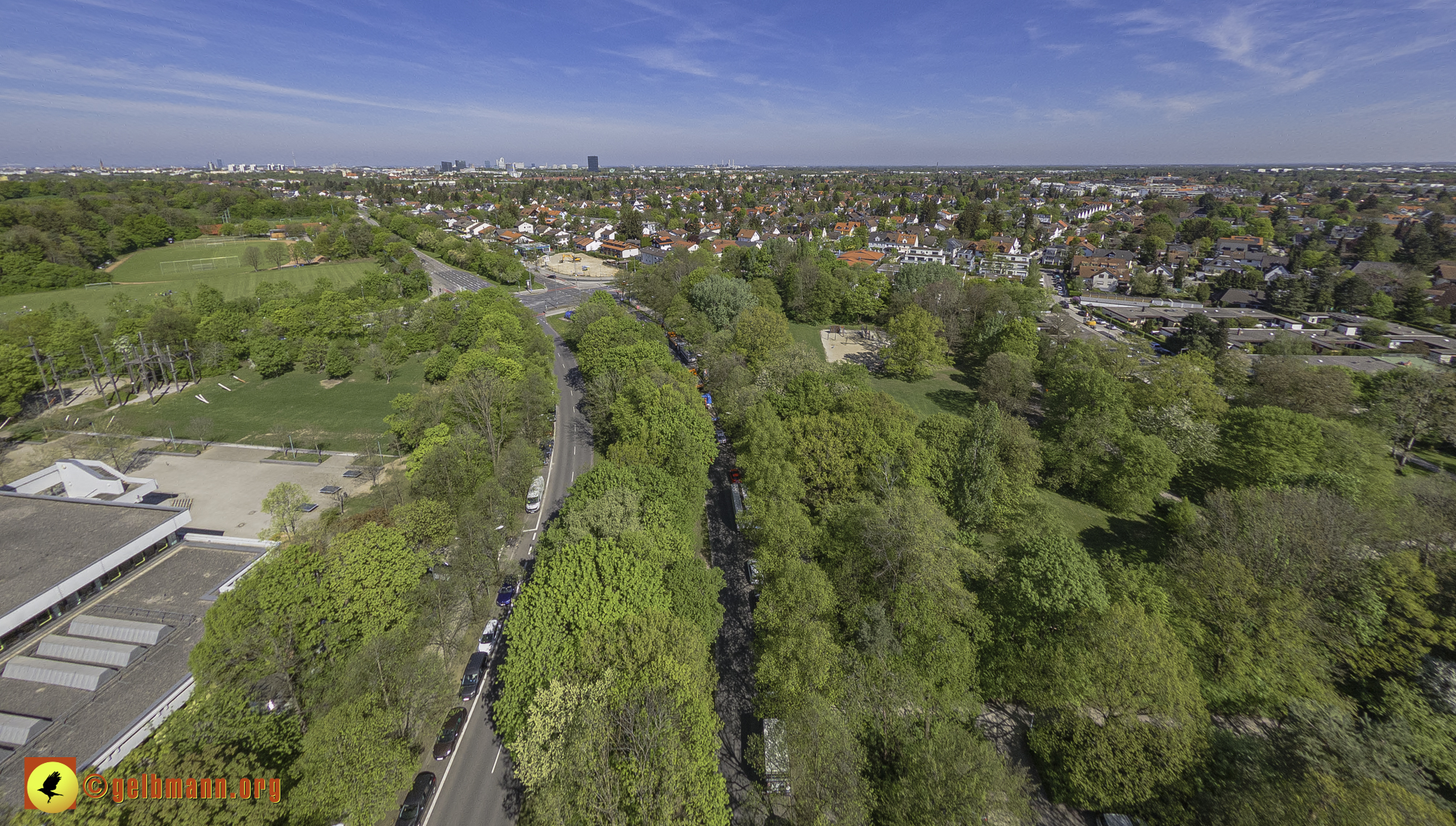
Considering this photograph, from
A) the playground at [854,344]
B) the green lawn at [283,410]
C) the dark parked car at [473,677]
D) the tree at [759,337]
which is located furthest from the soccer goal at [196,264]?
the dark parked car at [473,677]

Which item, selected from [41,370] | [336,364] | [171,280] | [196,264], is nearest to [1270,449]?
[336,364]

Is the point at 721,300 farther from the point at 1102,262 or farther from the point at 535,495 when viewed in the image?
the point at 1102,262

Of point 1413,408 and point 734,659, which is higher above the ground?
point 1413,408

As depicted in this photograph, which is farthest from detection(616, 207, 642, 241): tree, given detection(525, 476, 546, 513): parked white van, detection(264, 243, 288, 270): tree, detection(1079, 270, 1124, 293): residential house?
detection(525, 476, 546, 513): parked white van

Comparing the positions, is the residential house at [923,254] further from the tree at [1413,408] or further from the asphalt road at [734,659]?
the asphalt road at [734,659]

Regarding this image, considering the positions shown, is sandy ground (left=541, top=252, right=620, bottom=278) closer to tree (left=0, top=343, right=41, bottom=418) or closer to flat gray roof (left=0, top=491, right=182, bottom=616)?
tree (left=0, top=343, right=41, bottom=418)

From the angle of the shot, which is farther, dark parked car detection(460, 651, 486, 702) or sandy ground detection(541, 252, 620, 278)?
sandy ground detection(541, 252, 620, 278)

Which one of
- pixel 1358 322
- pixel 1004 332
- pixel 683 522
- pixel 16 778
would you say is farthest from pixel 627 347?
pixel 1358 322
